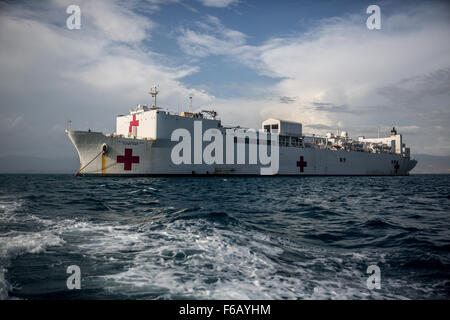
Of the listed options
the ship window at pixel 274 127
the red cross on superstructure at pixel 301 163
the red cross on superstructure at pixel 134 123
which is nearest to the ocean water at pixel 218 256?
the red cross on superstructure at pixel 134 123

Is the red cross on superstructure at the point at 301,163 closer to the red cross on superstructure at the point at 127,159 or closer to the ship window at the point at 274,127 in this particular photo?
the ship window at the point at 274,127

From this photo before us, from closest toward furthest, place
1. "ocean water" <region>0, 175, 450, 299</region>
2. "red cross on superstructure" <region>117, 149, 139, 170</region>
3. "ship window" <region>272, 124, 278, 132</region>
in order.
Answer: "ocean water" <region>0, 175, 450, 299</region> → "red cross on superstructure" <region>117, 149, 139, 170</region> → "ship window" <region>272, 124, 278, 132</region>

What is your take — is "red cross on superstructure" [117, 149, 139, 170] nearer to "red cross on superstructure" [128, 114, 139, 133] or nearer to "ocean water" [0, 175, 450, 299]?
"red cross on superstructure" [128, 114, 139, 133]

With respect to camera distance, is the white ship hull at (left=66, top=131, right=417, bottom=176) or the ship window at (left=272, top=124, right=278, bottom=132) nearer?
the white ship hull at (left=66, top=131, right=417, bottom=176)

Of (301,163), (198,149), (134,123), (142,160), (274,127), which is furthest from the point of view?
(274,127)

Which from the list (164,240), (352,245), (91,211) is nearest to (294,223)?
(352,245)

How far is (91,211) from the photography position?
588 centimetres

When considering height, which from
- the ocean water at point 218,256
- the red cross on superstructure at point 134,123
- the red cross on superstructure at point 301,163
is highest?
the red cross on superstructure at point 134,123

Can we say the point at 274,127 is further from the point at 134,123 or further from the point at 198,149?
the point at 134,123

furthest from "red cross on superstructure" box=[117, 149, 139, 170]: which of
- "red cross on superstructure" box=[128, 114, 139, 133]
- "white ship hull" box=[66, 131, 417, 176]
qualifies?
"red cross on superstructure" box=[128, 114, 139, 133]

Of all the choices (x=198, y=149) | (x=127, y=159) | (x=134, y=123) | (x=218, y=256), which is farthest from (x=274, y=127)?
(x=218, y=256)

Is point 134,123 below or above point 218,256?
above
